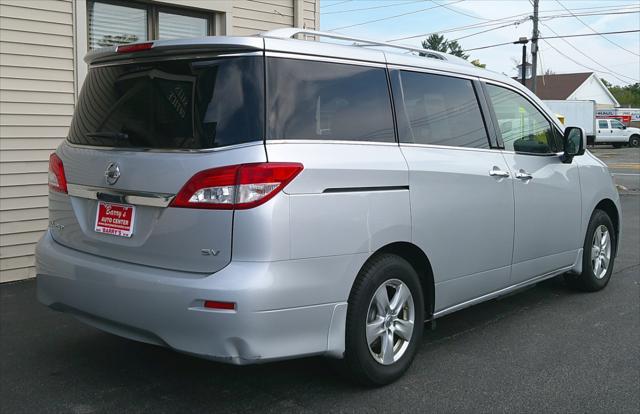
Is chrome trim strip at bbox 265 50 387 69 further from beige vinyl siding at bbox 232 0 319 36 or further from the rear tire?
beige vinyl siding at bbox 232 0 319 36

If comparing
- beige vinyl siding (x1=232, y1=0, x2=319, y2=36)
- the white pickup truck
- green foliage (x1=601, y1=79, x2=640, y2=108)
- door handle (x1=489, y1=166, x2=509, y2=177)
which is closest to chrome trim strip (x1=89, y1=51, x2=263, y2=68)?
door handle (x1=489, y1=166, x2=509, y2=177)

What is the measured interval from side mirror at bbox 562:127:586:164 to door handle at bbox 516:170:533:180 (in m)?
0.64

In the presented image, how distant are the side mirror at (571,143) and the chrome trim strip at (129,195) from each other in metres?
3.47

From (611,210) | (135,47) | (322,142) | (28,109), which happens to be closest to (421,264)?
(322,142)

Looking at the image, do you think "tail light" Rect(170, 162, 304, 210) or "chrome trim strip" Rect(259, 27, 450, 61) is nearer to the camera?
"tail light" Rect(170, 162, 304, 210)

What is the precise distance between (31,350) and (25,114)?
110 inches

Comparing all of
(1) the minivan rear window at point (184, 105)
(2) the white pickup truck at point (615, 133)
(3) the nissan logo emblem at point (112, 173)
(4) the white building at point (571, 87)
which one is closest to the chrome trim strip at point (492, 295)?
(1) the minivan rear window at point (184, 105)

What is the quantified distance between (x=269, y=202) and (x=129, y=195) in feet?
2.54

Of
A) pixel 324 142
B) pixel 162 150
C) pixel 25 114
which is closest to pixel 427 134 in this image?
pixel 324 142

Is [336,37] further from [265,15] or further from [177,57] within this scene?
[265,15]

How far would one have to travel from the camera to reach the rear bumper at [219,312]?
3189 mm

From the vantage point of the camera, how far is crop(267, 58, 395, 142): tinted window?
3.43m

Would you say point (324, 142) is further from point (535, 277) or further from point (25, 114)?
point (25, 114)

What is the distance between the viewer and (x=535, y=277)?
5.25 m
